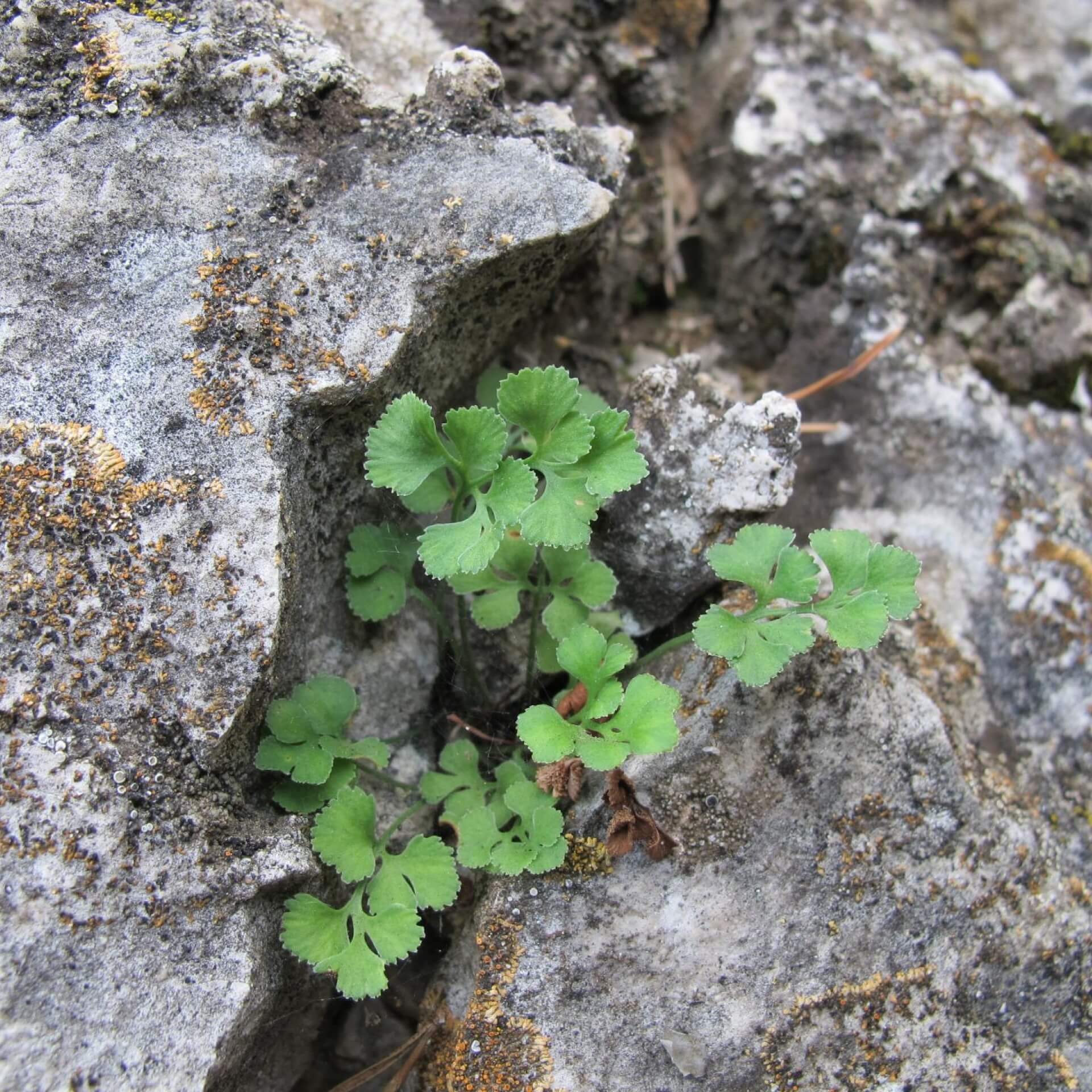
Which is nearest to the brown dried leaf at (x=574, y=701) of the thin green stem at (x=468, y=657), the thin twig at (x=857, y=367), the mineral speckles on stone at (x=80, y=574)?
the thin green stem at (x=468, y=657)

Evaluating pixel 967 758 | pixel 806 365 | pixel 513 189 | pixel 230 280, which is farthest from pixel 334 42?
pixel 967 758

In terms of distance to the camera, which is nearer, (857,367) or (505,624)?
(505,624)

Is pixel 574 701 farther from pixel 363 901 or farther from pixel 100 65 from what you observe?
pixel 100 65

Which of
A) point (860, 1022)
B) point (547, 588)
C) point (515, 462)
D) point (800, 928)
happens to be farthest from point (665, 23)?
point (860, 1022)

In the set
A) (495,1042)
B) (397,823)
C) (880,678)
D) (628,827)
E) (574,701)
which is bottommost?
(495,1042)

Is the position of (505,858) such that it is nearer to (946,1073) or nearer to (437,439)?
(437,439)

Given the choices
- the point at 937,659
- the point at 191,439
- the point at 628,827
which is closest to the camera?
the point at 191,439

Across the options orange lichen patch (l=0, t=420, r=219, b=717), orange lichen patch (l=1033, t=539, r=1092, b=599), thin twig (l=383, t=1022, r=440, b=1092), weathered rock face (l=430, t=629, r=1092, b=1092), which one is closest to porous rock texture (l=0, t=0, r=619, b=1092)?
orange lichen patch (l=0, t=420, r=219, b=717)

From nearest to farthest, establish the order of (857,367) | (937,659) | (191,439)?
(191,439) → (937,659) → (857,367)
